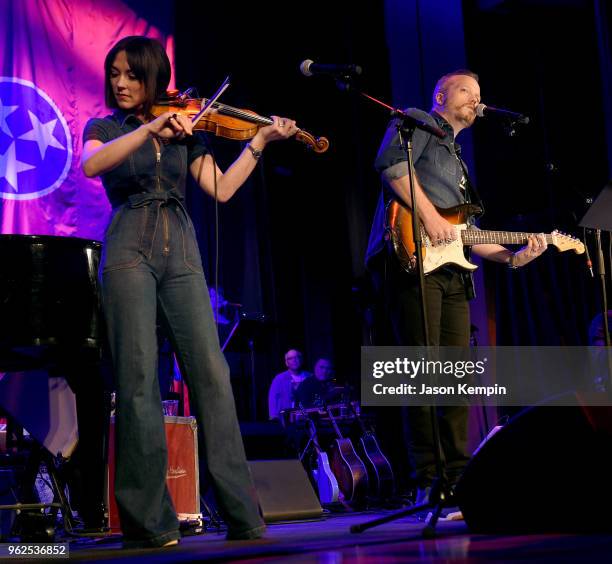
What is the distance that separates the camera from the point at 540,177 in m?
8.11

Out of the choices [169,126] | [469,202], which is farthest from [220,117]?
[469,202]

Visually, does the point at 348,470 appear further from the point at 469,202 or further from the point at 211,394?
Answer: the point at 211,394

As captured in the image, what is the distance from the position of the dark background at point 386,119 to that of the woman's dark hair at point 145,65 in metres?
3.79

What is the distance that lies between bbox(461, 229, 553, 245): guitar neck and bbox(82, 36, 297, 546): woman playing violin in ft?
4.59

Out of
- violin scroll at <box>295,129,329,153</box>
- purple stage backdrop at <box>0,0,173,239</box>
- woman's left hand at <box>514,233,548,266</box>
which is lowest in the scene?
woman's left hand at <box>514,233,548,266</box>

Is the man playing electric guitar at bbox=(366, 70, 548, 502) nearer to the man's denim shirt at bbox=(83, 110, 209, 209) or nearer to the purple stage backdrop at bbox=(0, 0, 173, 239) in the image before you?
the man's denim shirt at bbox=(83, 110, 209, 209)

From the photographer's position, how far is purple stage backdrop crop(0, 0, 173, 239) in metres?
6.35

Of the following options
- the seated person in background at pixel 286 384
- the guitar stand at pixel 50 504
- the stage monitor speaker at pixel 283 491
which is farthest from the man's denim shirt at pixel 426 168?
Answer: the seated person in background at pixel 286 384

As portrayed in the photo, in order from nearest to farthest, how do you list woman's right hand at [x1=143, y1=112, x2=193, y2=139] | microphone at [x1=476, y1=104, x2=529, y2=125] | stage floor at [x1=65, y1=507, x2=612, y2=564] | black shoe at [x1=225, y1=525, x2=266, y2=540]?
stage floor at [x1=65, y1=507, x2=612, y2=564] → woman's right hand at [x1=143, y1=112, x2=193, y2=139] → black shoe at [x1=225, y1=525, x2=266, y2=540] → microphone at [x1=476, y1=104, x2=529, y2=125]

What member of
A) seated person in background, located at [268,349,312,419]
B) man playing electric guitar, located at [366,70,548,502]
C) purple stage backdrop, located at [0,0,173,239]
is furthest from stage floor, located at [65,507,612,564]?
seated person in background, located at [268,349,312,419]

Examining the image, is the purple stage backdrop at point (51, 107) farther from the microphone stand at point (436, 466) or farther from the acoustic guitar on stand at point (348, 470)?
the microphone stand at point (436, 466)

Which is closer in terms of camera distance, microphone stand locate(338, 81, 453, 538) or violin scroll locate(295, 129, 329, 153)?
microphone stand locate(338, 81, 453, 538)

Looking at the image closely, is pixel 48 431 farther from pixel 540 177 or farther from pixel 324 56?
pixel 324 56

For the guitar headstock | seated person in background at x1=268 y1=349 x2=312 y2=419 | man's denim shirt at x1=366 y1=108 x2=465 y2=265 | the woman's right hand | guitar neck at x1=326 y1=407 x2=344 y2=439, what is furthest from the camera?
seated person in background at x1=268 y1=349 x2=312 y2=419
